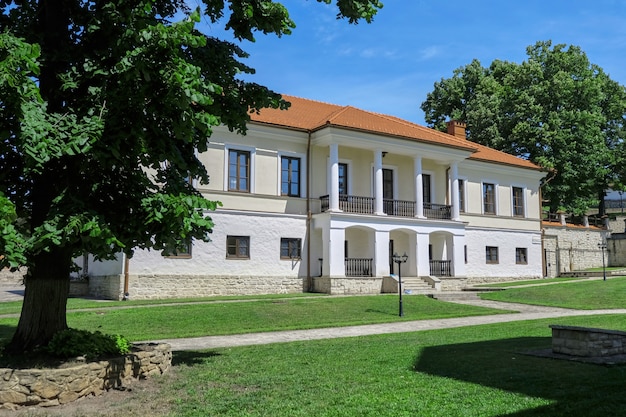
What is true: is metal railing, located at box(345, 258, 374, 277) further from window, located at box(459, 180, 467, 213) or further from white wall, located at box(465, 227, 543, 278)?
window, located at box(459, 180, 467, 213)

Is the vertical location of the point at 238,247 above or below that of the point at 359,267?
above

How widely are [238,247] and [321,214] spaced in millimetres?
4003

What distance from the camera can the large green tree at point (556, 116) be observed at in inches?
1518

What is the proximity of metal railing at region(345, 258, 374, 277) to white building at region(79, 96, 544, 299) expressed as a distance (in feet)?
0.15

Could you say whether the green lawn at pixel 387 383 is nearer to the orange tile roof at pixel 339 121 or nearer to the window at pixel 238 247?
the window at pixel 238 247

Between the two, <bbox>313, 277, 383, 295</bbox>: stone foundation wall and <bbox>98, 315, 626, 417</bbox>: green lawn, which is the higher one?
<bbox>313, 277, 383, 295</bbox>: stone foundation wall

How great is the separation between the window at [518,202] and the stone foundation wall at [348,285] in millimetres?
12800

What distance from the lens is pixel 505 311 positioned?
744 inches

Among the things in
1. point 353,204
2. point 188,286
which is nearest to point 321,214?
point 353,204

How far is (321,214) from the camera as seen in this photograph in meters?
24.6

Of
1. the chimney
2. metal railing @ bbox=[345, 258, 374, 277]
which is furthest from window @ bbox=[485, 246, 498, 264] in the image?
metal railing @ bbox=[345, 258, 374, 277]

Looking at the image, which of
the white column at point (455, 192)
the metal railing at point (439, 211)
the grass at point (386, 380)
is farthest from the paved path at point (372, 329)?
the metal railing at point (439, 211)

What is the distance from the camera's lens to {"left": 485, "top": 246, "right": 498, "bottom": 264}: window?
3133cm

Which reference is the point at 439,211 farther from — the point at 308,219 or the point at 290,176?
the point at 290,176
